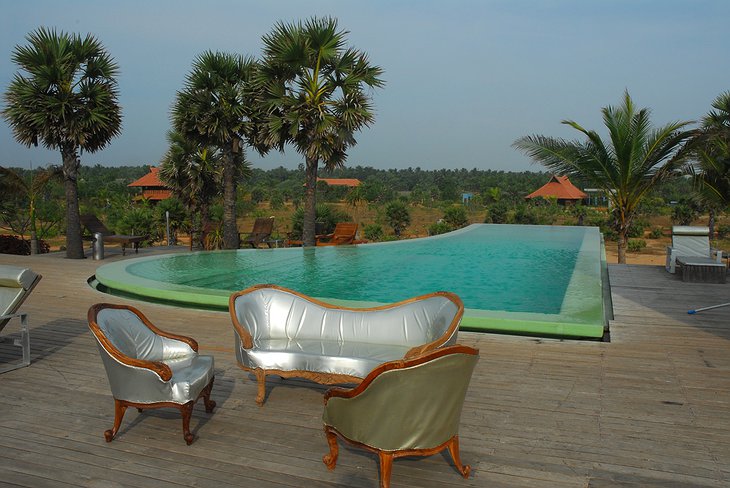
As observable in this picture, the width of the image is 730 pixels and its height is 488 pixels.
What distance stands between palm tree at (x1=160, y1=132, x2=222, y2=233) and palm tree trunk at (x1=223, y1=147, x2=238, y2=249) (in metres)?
2.80

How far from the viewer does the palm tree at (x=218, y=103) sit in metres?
15.4

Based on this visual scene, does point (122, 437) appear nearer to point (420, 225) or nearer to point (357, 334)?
point (357, 334)

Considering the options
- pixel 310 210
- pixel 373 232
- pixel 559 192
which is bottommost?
pixel 373 232

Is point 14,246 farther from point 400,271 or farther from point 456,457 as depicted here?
point 456,457

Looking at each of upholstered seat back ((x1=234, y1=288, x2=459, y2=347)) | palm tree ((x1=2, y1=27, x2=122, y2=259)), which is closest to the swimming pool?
upholstered seat back ((x1=234, y1=288, x2=459, y2=347))

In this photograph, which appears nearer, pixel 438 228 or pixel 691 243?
pixel 691 243

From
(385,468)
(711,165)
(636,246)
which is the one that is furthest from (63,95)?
(636,246)

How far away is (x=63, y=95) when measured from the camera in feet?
39.5

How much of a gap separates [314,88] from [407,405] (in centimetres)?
1318

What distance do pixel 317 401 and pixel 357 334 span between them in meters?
0.58

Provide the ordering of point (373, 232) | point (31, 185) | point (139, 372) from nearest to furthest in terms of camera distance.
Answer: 1. point (139, 372)
2. point (31, 185)
3. point (373, 232)

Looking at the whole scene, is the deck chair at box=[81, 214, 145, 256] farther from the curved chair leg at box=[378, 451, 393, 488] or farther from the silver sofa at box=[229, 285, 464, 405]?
the curved chair leg at box=[378, 451, 393, 488]

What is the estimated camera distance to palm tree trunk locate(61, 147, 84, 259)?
41.6 ft

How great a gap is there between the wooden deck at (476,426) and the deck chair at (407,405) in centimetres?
23
